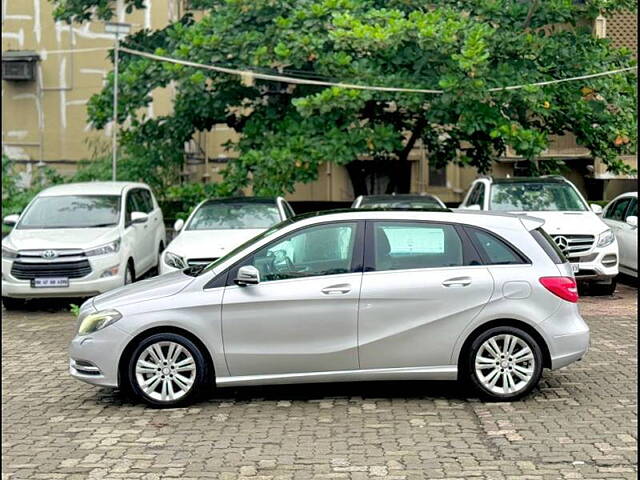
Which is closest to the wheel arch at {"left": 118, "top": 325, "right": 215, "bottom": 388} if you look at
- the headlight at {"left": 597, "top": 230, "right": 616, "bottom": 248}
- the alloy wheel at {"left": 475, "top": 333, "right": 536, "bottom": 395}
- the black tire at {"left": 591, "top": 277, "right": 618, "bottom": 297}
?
the alloy wheel at {"left": 475, "top": 333, "right": 536, "bottom": 395}

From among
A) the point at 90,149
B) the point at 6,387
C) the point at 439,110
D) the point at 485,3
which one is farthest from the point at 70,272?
the point at 90,149

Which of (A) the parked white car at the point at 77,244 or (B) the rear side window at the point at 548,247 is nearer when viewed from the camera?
(B) the rear side window at the point at 548,247

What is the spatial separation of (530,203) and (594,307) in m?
2.54

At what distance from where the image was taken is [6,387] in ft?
31.4

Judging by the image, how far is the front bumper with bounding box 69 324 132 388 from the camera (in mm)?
8258

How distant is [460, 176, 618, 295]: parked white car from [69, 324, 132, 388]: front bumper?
7.86 metres

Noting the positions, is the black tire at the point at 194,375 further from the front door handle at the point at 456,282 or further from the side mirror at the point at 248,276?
the front door handle at the point at 456,282

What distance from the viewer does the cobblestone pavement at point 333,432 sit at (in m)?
6.58

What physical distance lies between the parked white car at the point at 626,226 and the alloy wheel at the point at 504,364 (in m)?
8.81

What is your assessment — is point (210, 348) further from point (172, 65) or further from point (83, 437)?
point (172, 65)

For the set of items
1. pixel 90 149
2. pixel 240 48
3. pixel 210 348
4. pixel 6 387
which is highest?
pixel 240 48

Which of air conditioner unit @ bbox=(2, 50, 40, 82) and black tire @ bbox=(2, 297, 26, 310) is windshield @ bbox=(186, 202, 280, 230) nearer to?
black tire @ bbox=(2, 297, 26, 310)

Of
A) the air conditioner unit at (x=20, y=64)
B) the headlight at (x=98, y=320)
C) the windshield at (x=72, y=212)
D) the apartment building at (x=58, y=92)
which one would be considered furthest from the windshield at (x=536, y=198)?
the air conditioner unit at (x=20, y=64)

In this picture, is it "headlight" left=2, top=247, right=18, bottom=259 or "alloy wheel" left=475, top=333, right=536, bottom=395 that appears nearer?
"alloy wheel" left=475, top=333, right=536, bottom=395
